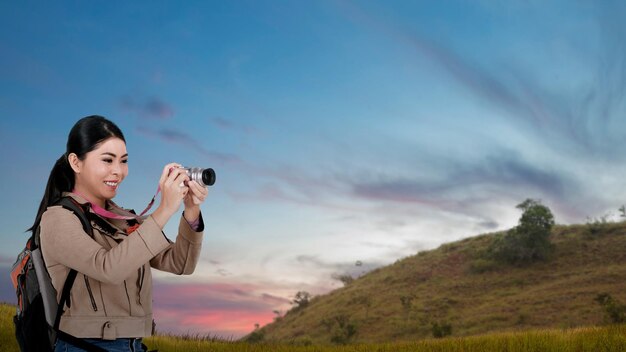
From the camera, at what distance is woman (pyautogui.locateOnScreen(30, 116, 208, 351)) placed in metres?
3.38

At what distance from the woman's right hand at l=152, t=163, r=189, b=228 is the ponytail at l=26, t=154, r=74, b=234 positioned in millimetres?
681

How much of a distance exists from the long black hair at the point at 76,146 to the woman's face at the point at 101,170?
0.04 metres

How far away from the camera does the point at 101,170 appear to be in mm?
3771

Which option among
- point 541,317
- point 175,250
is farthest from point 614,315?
point 175,250

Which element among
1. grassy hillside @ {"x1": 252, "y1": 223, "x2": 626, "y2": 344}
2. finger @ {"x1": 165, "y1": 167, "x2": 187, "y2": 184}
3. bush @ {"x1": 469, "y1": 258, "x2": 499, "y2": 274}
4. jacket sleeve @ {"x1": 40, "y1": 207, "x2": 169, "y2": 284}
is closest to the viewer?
jacket sleeve @ {"x1": 40, "y1": 207, "x2": 169, "y2": 284}

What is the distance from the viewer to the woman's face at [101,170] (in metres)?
3.78

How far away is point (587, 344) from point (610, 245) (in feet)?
158

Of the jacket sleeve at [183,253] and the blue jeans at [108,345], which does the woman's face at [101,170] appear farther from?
the blue jeans at [108,345]

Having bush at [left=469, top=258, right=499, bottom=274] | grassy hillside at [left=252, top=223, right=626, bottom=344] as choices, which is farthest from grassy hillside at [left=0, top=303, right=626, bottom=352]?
bush at [left=469, top=258, right=499, bottom=274]

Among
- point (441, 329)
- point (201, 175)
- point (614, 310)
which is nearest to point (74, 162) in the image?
point (201, 175)

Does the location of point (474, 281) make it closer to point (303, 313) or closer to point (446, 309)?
point (446, 309)

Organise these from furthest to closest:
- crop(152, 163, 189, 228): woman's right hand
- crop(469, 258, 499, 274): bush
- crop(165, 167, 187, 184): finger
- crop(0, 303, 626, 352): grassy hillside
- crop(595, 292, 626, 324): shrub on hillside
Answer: crop(469, 258, 499, 274): bush < crop(595, 292, 626, 324): shrub on hillside < crop(0, 303, 626, 352): grassy hillside < crop(165, 167, 187, 184): finger < crop(152, 163, 189, 228): woman's right hand

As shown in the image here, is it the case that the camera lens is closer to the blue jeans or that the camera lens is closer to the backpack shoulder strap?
the backpack shoulder strap

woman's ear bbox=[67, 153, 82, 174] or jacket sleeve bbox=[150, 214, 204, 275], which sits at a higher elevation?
woman's ear bbox=[67, 153, 82, 174]
